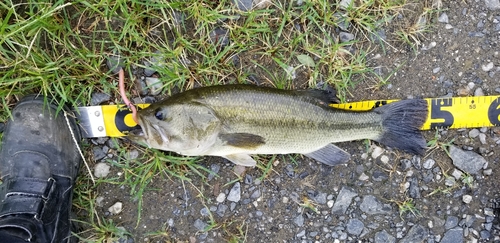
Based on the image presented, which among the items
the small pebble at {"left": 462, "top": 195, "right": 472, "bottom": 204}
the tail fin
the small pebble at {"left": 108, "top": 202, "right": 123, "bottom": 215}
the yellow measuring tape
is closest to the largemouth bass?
the tail fin

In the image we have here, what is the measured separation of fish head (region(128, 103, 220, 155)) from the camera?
331 cm

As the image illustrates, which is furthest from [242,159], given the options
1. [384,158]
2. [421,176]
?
[421,176]

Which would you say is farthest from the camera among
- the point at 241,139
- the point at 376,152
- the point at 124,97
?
the point at 376,152

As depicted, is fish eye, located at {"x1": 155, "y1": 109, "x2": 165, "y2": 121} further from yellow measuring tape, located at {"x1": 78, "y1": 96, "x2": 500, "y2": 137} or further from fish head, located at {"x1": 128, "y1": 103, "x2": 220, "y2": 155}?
yellow measuring tape, located at {"x1": 78, "y1": 96, "x2": 500, "y2": 137}

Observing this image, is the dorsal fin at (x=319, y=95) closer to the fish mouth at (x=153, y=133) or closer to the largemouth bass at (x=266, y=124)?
the largemouth bass at (x=266, y=124)

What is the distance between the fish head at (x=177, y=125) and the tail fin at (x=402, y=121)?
A: 1563 millimetres

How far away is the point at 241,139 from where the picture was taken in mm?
3432

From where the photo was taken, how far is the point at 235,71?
396cm

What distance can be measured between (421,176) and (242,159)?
Answer: 1.81 m

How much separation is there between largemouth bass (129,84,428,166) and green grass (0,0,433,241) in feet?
1.32

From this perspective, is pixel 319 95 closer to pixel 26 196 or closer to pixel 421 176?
pixel 421 176

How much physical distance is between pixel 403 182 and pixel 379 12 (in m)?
1.68

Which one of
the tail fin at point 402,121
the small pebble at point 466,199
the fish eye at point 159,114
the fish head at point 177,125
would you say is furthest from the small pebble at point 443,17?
the fish eye at point 159,114

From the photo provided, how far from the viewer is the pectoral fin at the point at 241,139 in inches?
135
